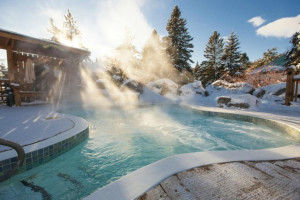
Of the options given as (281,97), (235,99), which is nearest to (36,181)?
(235,99)

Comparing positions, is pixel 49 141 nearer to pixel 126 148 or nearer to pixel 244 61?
pixel 126 148

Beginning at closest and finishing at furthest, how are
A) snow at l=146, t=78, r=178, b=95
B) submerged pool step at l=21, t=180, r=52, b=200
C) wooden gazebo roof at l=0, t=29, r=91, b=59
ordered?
submerged pool step at l=21, t=180, r=52, b=200
wooden gazebo roof at l=0, t=29, r=91, b=59
snow at l=146, t=78, r=178, b=95

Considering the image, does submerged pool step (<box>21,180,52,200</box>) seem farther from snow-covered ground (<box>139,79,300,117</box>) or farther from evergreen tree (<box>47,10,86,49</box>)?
evergreen tree (<box>47,10,86,49</box>)

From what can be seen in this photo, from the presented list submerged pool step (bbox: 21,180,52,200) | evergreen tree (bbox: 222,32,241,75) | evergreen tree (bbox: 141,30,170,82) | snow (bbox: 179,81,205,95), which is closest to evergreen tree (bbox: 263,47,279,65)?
evergreen tree (bbox: 222,32,241,75)

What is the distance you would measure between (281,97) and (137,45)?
16404mm

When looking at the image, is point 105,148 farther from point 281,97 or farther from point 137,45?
point 137,45

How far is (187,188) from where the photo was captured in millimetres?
1248

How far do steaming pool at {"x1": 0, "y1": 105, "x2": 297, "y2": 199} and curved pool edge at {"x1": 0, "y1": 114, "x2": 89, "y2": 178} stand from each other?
0.32 ft

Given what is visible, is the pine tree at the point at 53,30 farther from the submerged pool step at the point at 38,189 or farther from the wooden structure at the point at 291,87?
the wooden structure at the point at 291,87

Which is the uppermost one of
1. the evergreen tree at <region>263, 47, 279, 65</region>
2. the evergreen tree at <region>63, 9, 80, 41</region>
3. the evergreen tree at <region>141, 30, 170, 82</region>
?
the evergreen tree at <region>63, 9, 80, 41</region>

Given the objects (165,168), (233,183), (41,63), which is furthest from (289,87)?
(41,63)

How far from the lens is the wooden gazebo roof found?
573cm

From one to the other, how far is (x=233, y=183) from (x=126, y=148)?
273 cm

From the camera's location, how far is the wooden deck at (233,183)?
119cm
